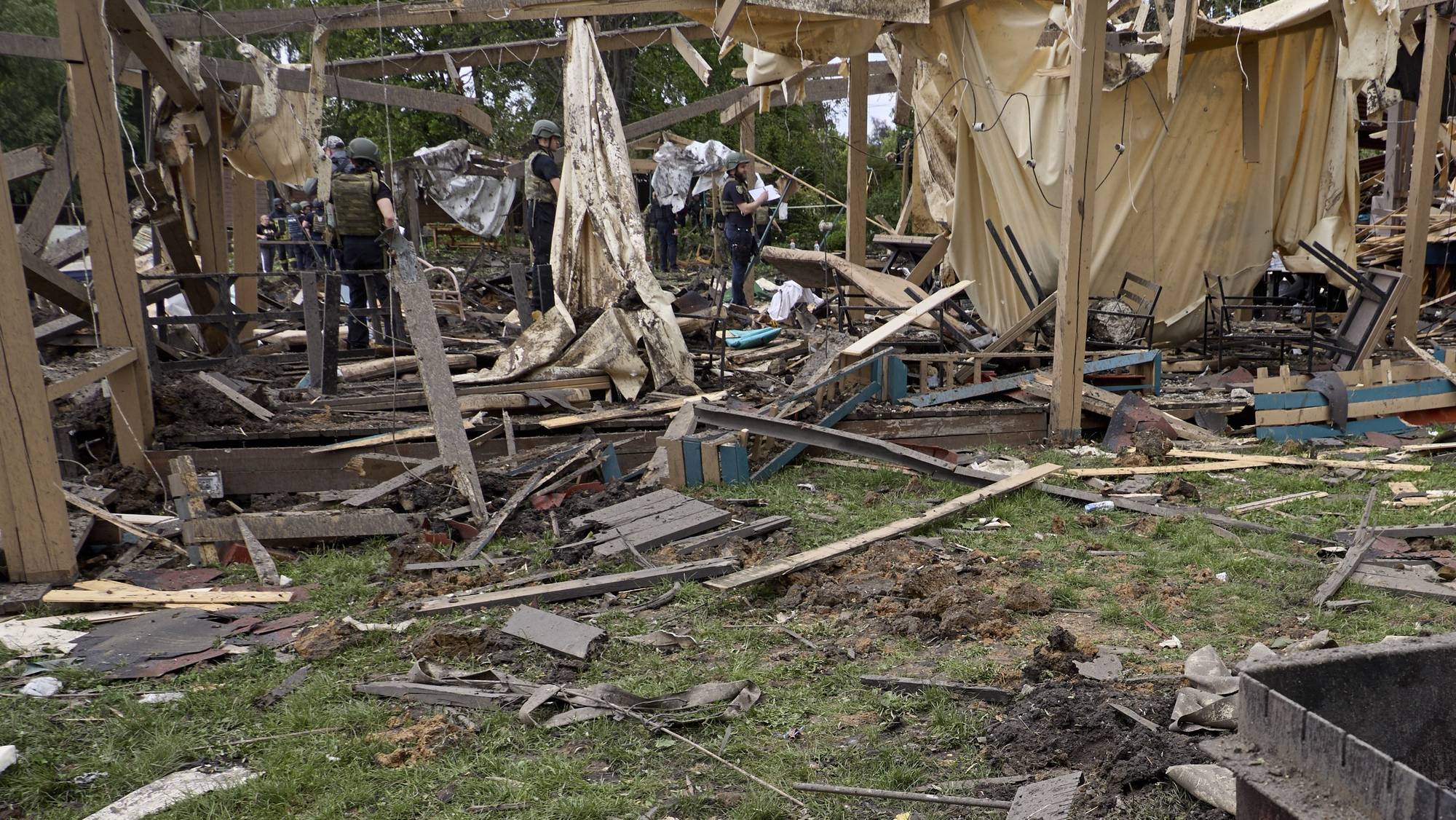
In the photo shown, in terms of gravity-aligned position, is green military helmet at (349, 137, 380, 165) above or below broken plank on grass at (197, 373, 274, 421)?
above

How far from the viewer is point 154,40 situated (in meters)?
8.83

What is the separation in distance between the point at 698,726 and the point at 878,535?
7.37 feet

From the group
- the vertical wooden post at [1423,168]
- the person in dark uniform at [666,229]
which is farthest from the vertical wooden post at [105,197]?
the person in dark uniform at [666,229]

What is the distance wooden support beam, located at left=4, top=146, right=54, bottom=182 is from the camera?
8797mm

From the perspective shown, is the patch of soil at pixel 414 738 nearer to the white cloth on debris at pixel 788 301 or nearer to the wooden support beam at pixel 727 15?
the wooden support beam at pixel 727 15

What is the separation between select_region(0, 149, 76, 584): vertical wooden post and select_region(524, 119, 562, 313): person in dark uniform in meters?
7.20

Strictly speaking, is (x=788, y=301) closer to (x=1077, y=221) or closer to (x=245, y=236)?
(x=1077, y=221)

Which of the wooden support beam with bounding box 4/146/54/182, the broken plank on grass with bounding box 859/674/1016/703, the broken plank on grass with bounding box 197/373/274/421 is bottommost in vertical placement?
the broken plank on grass with bounding box 859/674/1016/703

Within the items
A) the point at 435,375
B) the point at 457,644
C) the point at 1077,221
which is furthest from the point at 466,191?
the point at 457,644

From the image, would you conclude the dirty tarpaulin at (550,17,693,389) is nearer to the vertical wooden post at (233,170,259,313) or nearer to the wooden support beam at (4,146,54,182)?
the vertical wooden post at (233,170,259,313)

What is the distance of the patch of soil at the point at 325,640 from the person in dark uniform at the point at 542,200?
7842 millimetres

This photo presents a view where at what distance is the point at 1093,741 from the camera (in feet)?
11.8

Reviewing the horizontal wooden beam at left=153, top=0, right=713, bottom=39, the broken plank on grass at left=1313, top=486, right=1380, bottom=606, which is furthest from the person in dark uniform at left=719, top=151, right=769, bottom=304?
the broken plank on grass at left=1313, top=486, right=1380, bottom=606

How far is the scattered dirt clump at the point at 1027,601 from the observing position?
5066mm
